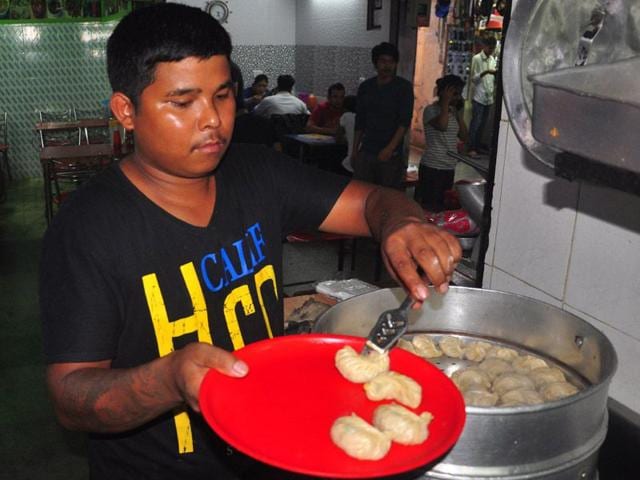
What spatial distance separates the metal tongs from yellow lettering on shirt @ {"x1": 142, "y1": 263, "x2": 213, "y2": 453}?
16.3 inches

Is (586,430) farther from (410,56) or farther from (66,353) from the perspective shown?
(410,56)

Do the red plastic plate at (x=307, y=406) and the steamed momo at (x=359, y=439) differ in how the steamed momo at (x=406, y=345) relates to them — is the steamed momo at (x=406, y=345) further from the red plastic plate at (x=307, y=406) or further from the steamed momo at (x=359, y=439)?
the steamed momo at (x=359, y=439)

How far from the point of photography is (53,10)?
9.57 meters

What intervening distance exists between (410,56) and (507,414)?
28.1 feet

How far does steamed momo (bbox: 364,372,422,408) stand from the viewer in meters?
1.09

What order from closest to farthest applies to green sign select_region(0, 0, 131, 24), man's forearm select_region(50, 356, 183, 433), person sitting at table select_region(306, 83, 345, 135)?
man's forearm select_region(50, 356, 183, 433) < person sitting at table select_region(306, 83, 345, 135) < green sign select_region(0, 0, 131, 24)

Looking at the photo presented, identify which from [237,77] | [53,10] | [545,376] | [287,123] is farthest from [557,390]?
[53,10]

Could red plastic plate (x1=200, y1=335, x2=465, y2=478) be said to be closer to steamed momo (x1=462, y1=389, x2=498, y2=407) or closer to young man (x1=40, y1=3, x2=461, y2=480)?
young man (x1=40, y1=3, x2=461, y2=480)

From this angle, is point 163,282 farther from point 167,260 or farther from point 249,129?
point 249,129

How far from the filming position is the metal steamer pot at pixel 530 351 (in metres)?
1.07

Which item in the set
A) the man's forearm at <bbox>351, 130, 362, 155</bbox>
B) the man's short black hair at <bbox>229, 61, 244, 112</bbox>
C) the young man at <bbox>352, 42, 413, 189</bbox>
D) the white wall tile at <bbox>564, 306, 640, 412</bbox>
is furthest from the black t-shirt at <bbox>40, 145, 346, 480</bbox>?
the man's forearm at <bbox>351, 130, 362, 155</bbox>

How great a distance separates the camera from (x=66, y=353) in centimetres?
118

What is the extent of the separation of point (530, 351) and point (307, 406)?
29.3 inches

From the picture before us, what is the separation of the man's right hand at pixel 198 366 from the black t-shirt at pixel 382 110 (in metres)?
5.72
